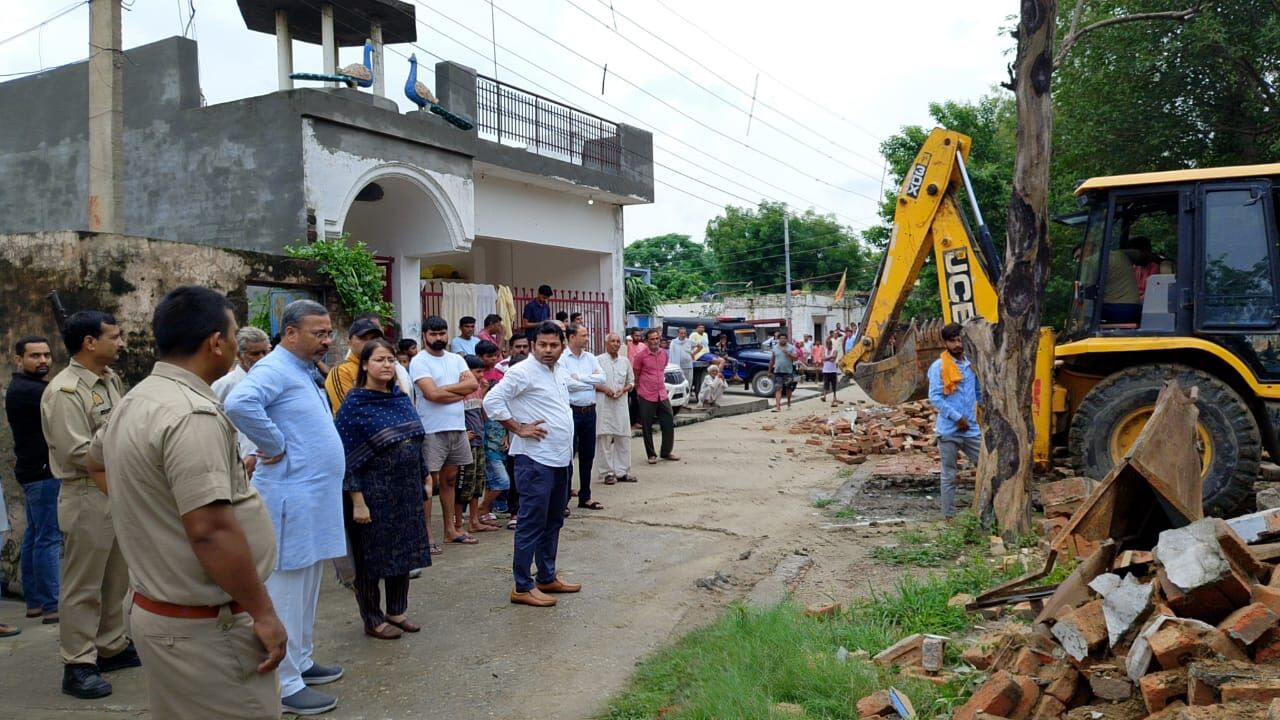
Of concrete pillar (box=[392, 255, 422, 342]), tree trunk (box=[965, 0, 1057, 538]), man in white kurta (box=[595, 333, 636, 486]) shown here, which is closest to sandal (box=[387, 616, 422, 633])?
tree trunk (box=[965, 0, 1057, 538])

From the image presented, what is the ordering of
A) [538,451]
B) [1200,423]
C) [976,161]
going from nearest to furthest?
1. [538,451]
2. [1200,423]
3. [976,161]

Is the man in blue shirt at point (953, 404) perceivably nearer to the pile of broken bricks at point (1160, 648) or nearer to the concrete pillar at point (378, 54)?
the pile of broken bricks at point (1160, 648)

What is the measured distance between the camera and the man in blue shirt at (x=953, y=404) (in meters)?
7.67

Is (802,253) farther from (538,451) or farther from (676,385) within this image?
(538,451)

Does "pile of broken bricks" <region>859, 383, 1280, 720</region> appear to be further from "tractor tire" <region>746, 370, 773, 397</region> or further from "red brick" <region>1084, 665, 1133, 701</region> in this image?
"tractor tire" <region>746, 370, 773, 397</region>

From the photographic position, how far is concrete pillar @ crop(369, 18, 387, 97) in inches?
517

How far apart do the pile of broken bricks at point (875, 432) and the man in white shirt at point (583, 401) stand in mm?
4664

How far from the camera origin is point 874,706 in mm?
3725

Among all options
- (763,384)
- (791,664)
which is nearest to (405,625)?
(791,664)


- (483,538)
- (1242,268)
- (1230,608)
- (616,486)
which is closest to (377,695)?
(483,538)

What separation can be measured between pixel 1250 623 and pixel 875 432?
33.3 ft

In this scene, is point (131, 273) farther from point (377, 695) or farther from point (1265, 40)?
point (1265, 40)

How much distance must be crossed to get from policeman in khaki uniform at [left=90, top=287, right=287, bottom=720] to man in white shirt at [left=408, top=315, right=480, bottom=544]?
14.0 feet

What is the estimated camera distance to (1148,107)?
50.2 ft
